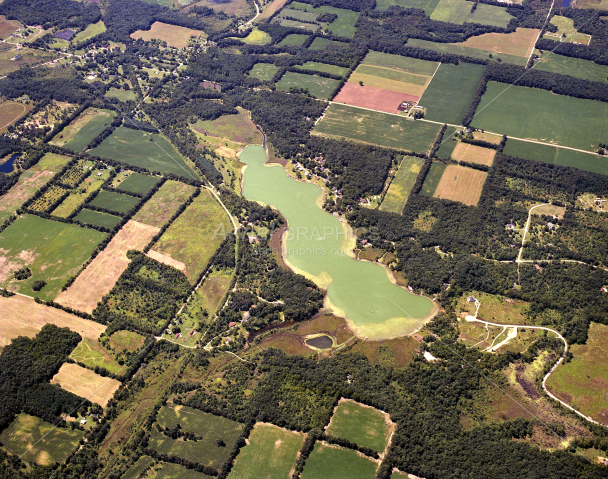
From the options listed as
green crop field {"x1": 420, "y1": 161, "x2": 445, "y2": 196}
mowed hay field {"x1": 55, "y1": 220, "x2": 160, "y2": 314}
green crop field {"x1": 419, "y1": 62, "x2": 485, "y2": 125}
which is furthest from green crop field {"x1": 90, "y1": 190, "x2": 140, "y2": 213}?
green crop field {"x1": 419, "y1": 62, "x2": 485, "y2": 125}

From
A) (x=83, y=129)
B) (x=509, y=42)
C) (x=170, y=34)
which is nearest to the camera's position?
(x=83, y=129)

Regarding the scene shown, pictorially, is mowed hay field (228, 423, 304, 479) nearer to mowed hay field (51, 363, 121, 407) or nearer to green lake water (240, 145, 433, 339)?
green lake water (240, 145, 433, 339)

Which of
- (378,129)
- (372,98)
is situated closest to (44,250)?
(378,129)

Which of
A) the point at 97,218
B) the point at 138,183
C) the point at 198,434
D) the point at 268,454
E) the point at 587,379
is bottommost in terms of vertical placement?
the point at 587,379

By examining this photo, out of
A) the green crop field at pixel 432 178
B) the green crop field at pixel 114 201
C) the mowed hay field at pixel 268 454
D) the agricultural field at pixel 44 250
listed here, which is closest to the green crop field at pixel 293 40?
the green crop field at pixel 432 178

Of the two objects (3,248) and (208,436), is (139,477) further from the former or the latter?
(3,248)

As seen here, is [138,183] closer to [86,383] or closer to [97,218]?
[97,218]

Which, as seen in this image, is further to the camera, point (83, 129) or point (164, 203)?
point (83, 129)
